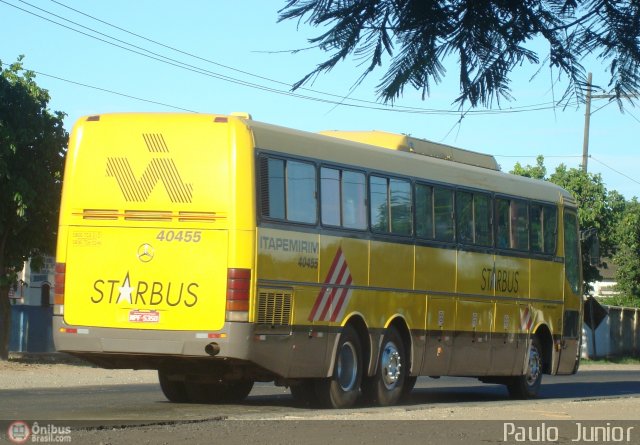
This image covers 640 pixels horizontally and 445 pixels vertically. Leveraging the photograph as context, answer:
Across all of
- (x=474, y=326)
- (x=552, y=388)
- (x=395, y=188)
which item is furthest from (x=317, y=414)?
(x=552, y=388)

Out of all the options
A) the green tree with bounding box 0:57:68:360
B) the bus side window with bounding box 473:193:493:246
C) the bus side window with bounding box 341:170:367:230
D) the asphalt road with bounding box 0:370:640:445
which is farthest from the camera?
the green tree with bounding box 0:57:68:360

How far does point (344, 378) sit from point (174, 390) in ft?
7.30

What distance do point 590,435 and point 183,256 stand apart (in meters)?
4.86

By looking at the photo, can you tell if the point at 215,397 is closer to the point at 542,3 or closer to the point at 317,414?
the point at 317,414

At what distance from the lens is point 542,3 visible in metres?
5.16

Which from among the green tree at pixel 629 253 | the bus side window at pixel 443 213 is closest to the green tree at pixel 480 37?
the bus side window at pixel 443 213

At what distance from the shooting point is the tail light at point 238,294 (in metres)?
13.6

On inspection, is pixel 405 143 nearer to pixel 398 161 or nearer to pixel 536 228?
pixel 398 161

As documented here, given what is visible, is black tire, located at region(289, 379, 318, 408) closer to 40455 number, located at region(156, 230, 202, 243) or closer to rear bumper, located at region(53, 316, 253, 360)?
rear bumper, located at region(53, 316, 253, 360)

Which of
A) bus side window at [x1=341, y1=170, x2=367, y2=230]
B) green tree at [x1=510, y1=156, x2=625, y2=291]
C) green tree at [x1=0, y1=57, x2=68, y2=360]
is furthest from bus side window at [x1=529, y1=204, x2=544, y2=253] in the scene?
green tree at [x1=510, y1=156, x2=625, y2=291]

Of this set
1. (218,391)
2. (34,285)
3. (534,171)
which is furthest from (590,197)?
(218,391)
